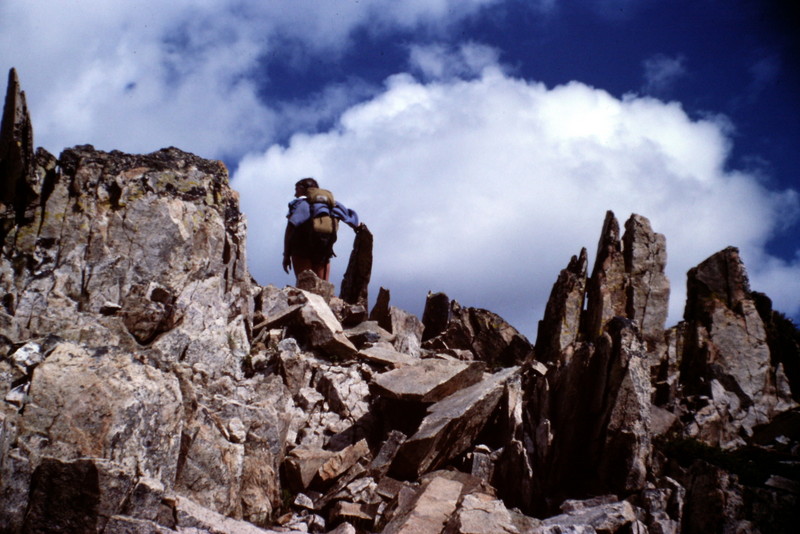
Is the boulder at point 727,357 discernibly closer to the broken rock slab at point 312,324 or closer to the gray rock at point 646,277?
the gray rock at point 646,277

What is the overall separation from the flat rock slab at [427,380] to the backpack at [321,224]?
6.94m

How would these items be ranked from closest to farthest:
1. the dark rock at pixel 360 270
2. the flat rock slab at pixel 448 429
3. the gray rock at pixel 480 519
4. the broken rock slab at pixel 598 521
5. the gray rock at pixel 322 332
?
the gray rock at pixel 480 519 → the broken rock slab at pixel 598 521 → the flat rock slab at pixel 448 429 → the gray rock at pixel 322 332 → the dark rock at pixel 360 270

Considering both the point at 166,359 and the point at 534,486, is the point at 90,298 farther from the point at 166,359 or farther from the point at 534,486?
the point at 534,486

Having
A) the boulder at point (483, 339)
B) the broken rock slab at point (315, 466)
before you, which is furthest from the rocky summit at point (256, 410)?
the boulder at point (483, 339)

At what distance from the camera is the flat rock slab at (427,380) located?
11945 millimetres

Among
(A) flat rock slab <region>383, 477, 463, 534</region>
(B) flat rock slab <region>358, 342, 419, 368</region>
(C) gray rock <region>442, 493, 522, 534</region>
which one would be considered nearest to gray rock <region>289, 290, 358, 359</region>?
(B) flat rock slab <region>358, 342, 419, 368</region>

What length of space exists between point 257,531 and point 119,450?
6.85 feet

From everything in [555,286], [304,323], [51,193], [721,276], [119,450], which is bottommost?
[119,450]

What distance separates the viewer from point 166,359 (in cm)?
1022

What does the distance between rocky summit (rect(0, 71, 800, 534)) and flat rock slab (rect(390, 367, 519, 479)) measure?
0.05m

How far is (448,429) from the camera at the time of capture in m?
10.7

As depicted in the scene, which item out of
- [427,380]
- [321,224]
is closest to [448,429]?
[427,380]

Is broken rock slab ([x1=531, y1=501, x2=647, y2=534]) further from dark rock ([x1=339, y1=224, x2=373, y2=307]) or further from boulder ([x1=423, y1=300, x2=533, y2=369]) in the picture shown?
dark rock ([x1=339, y1=224, x2=373, y2=307])

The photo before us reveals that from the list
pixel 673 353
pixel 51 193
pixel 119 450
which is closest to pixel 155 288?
pixel 51 193
